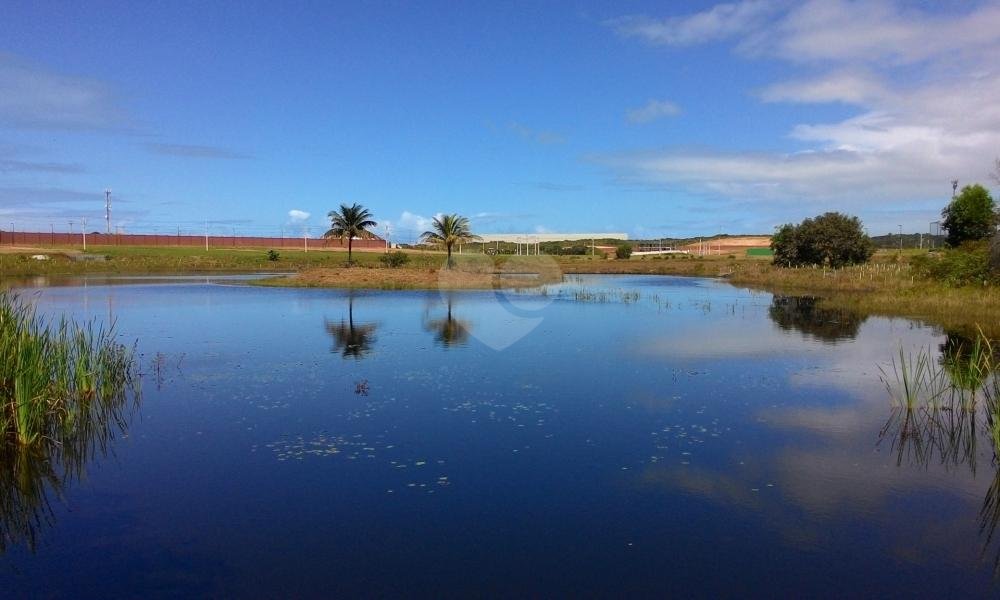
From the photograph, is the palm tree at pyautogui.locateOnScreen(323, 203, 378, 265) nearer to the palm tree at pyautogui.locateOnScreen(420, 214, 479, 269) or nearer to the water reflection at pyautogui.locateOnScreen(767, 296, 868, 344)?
the palm tree at pyautogui.locateOnScreen(420, 214, 479, 269)

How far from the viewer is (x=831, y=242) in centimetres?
5612

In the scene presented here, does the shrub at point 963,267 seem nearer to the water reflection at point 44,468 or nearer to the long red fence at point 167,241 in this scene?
the water reflection at point 44,468

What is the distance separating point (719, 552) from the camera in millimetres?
6719

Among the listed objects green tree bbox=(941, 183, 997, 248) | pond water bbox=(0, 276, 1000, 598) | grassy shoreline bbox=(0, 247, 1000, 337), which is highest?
green tree bbox=(941, 183, 997, 248)

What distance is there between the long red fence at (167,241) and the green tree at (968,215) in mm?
62962

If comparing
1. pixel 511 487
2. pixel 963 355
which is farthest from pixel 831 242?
pixel 511 487

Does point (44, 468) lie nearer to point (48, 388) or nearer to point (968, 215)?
point (48, 388)

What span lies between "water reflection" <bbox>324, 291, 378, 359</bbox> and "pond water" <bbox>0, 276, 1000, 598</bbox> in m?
0.92

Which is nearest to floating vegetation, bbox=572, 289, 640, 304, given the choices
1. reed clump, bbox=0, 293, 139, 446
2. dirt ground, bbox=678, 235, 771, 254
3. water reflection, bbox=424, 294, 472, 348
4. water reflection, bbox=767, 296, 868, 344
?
water reflection, bbox=767, 296, 868, 344

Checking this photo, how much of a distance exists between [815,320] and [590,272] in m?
47.9

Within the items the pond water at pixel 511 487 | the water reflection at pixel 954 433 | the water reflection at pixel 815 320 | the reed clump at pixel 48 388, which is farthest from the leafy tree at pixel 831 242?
the reed clump at pixel 48 388

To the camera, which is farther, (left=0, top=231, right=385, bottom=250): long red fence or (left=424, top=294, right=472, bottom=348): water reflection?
(left=0, top=231, right=385, bottom=250): long red fence

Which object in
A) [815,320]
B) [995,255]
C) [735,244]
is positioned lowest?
[815,320]

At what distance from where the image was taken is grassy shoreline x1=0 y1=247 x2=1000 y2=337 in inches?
1113
